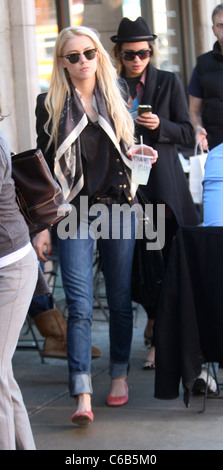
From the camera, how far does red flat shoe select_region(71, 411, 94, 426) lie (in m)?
4.55

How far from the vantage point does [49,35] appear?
8555mm

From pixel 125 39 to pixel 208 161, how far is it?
103 cm

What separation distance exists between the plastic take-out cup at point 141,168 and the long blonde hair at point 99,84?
16 cm

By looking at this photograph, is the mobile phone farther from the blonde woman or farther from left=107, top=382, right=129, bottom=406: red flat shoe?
left=107, top=382, right=129, bottom=406: red flat shoe

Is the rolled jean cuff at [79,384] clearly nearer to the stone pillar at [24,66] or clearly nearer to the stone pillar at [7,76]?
the stone pillar at [7,76]

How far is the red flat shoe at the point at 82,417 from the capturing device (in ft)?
14.9

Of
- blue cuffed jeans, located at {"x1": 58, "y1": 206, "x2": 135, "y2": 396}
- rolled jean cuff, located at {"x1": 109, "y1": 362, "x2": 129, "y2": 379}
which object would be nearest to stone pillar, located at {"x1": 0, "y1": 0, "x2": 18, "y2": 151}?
blue cuffed jeans, located at {"x1": 58, "y1": 206, "x2": 135, "y2": 396}

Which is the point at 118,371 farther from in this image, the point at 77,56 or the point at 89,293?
the point at 77,56

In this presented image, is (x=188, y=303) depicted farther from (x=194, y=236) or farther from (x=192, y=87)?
(x=192, y=87)

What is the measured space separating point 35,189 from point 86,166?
1.16 meters

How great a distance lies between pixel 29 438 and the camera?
371 centimetres

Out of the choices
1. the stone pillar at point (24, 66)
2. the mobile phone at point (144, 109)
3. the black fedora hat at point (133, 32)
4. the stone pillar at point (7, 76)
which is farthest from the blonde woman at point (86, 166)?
the stone pillar at point (24, 66)

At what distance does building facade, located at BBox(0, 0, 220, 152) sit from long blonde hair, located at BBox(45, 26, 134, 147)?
79cm
